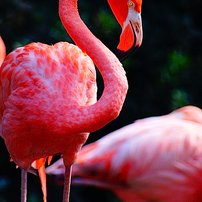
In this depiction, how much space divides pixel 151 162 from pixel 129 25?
2.12 ft

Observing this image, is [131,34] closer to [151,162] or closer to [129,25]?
[129,25]

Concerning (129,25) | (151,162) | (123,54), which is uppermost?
(129,25)

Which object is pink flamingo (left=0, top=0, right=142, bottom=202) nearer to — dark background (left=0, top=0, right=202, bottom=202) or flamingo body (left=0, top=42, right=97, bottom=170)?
flamingo body (left=0, top=42, right=97, bottom=170)

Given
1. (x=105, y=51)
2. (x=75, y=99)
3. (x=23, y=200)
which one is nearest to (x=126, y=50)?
(x=105, y=51)

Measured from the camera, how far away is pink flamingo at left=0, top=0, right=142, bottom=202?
166 centimetres

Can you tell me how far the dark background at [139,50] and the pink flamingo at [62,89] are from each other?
1.00m

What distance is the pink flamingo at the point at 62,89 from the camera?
1.66 metres

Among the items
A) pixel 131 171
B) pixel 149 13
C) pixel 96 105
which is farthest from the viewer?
pixel 149 13

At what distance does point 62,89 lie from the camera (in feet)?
5.81

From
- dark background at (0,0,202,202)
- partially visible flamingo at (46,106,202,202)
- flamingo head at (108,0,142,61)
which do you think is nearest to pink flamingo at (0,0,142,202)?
flamingo head at (108,0,142,61)

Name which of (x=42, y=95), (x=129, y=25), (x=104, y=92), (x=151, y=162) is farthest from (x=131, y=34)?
(x=151, y=162)

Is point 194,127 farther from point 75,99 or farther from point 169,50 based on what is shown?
point 169,50

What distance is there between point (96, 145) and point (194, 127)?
497 mm

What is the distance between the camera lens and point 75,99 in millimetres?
1761
